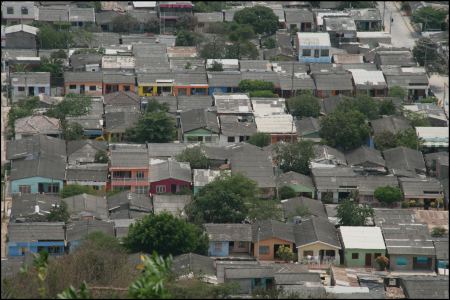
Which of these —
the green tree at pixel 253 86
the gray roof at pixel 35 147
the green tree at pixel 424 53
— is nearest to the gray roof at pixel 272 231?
the gray roof at pixel 35 147

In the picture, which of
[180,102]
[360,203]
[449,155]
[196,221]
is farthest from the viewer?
[180,102]

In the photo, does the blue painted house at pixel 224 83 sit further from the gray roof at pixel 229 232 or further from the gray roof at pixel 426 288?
the gray roof at pixel 426 288

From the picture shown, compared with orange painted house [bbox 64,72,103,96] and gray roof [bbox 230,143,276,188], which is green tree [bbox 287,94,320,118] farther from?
orange painted house [bbox 64,72,103,96]

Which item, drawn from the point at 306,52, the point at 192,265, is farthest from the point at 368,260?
the point at 306,52

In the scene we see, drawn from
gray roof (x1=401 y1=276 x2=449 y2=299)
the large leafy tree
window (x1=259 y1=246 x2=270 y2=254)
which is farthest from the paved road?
gray roof (x1=401 y1=276 x2=449 y2=299)

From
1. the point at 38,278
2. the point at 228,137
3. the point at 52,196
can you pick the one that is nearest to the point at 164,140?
the point at 228,137

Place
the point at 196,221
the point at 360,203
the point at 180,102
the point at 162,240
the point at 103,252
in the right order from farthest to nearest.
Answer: the point at 180,102 < the point at 360,203 < the point at 196,221 < the point at 162,240 < the point at 103,252

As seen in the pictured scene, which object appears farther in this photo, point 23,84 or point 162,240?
point 23,84

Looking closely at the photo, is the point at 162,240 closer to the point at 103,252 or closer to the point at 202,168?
the point at 103,252
